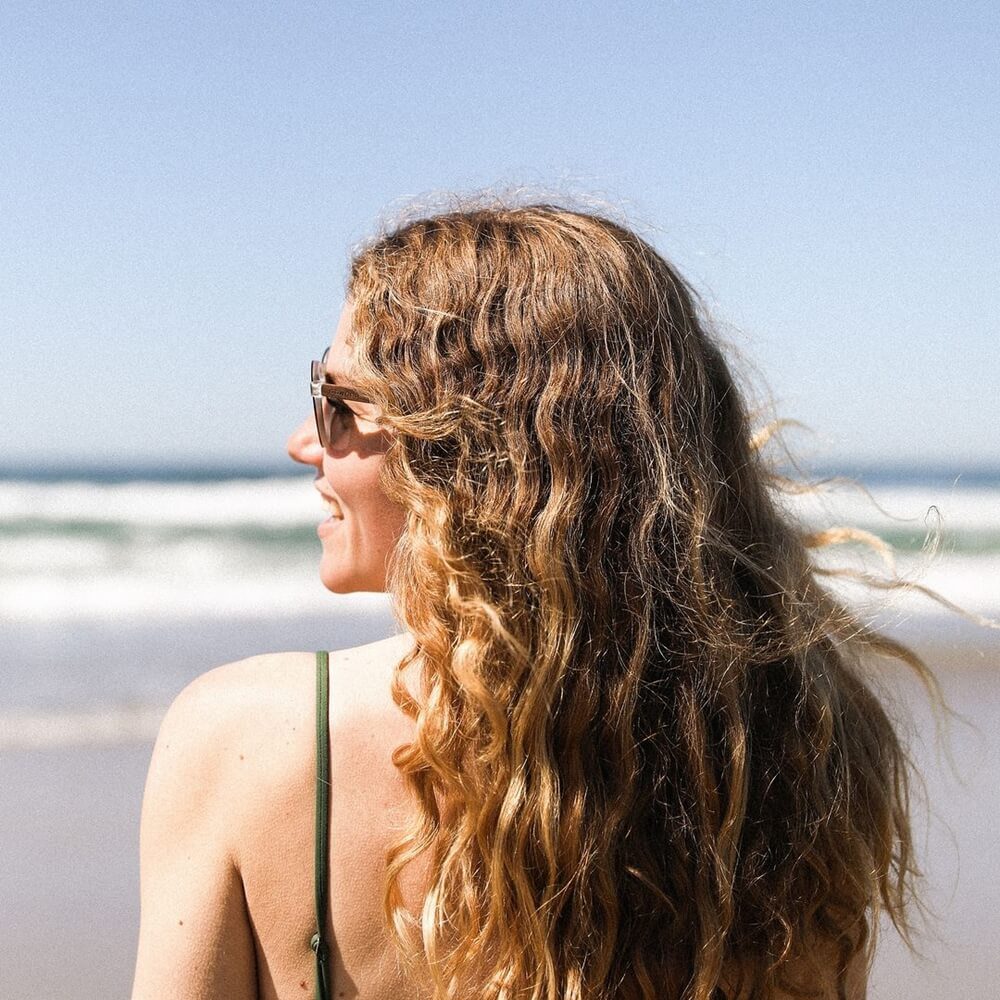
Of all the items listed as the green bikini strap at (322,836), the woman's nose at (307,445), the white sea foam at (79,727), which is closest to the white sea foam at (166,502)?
the white sea foam at (79,727)

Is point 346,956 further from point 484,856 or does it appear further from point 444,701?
point 444,701

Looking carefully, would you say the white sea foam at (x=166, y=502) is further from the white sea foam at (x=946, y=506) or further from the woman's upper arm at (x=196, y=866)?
the woman's upper arm at (x=196, y=866)

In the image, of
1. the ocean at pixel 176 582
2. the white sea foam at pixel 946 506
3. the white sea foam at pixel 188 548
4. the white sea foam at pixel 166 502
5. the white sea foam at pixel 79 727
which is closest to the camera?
the white sea foam at pixel 79 727

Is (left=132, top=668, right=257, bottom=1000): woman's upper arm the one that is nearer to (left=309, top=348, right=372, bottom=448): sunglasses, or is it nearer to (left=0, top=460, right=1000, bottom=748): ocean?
(left=309, top=348, right=372, bottom=448): sunglasses

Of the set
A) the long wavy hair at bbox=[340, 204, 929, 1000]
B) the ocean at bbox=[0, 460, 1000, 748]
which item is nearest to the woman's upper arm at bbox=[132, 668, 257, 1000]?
the long wavy hair at bbox=[340, 204, 929, 1000]

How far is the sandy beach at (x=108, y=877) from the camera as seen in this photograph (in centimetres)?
362

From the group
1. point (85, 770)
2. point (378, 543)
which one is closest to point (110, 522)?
point (85, 770)

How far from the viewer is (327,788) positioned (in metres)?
1.40

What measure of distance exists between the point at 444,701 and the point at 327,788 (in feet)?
0.60

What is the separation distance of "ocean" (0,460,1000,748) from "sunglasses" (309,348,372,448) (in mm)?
770

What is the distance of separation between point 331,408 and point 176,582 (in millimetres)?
10775

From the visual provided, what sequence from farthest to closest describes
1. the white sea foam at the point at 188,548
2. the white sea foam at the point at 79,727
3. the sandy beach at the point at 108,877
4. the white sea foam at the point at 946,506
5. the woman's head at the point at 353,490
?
the white sea foam at the point at 946,506 < the white sea foam at the point at 188,548 < the white sea foam at the point at 79,727 < the sandy beach at the point at 108,877 < the woman's head at the point at 353,490

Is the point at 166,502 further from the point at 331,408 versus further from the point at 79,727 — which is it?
the point at 331,408

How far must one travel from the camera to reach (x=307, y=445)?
1711 mm
